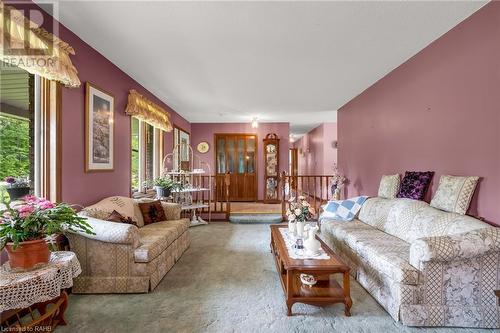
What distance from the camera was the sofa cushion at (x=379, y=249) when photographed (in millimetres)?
2020

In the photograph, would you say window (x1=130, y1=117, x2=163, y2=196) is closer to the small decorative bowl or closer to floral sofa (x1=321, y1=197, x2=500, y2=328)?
the small decorative bowl

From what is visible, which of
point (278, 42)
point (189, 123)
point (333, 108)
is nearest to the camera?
point (278, 42)

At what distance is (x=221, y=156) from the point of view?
813 centimetres

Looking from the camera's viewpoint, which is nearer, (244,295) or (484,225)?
(484,225)

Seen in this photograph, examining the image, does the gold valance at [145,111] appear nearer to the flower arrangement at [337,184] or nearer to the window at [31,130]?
the window at [31,130]

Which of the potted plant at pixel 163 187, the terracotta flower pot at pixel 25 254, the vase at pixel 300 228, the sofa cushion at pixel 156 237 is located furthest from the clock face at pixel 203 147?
the terracotta flower pot at pixel 25 254

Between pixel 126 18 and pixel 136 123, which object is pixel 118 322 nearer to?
pixel 126 18

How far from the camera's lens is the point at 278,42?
2.89 m

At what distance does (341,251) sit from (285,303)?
129 cm

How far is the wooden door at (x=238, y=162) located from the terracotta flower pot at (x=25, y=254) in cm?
621

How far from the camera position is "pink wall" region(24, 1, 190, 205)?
8.92 ft

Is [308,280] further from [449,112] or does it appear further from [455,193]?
[449,112]

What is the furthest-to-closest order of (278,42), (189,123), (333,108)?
(189,123) → (333,108) → (278,42)

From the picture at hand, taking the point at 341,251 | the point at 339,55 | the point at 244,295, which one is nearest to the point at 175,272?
the point at 244,295
